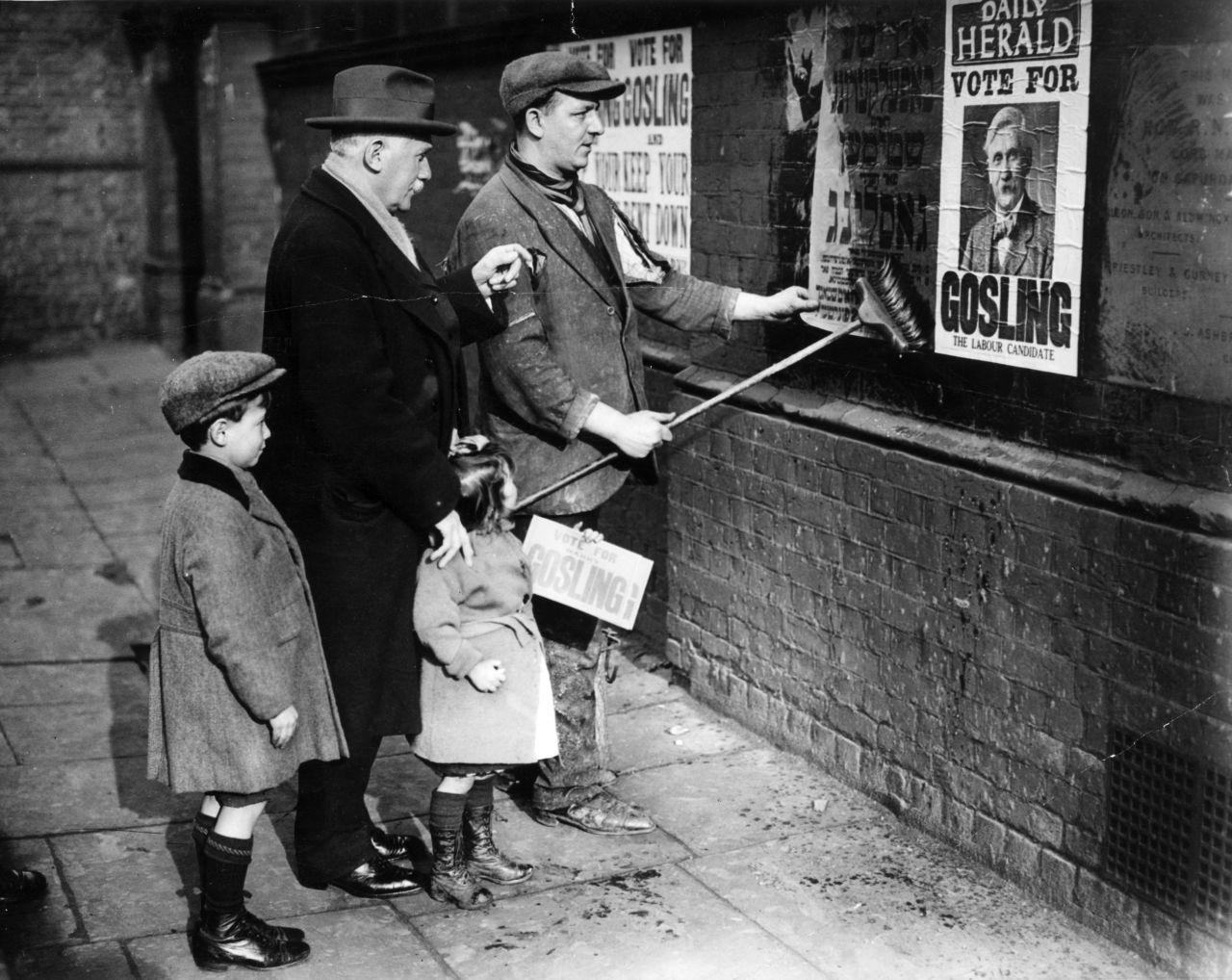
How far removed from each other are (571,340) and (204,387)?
4.52 feet

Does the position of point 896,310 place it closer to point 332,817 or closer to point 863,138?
point 863,138

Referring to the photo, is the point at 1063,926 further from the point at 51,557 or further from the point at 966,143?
the point at 51,557

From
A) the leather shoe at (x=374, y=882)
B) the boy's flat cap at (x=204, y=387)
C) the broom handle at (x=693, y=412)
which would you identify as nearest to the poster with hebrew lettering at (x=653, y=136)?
the broom handle at (x=693, y=412)

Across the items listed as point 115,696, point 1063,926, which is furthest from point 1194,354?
point 115,696

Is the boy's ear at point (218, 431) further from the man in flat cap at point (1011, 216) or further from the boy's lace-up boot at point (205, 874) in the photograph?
the man in flat cap at point (1011, 216)

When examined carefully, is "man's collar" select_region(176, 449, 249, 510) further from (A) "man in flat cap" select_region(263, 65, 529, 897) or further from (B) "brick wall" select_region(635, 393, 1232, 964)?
(B) "brick wall" select_region(635, 393, 1232, 964)

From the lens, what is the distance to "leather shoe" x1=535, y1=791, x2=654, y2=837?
4.84 meters

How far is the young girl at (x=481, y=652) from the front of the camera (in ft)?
13.6

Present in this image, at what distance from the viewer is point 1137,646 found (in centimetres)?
388

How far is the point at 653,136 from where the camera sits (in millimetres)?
6074

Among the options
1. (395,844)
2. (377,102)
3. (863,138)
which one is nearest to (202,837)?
(395,844)

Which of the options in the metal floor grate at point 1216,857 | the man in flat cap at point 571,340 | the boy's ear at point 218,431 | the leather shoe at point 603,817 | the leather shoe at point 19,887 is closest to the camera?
the metal floor grate at point 1216,857

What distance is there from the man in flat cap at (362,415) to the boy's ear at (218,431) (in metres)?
0.29

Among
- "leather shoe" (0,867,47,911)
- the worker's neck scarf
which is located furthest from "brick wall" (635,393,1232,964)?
"leather shoe" (0,867,47,911)
